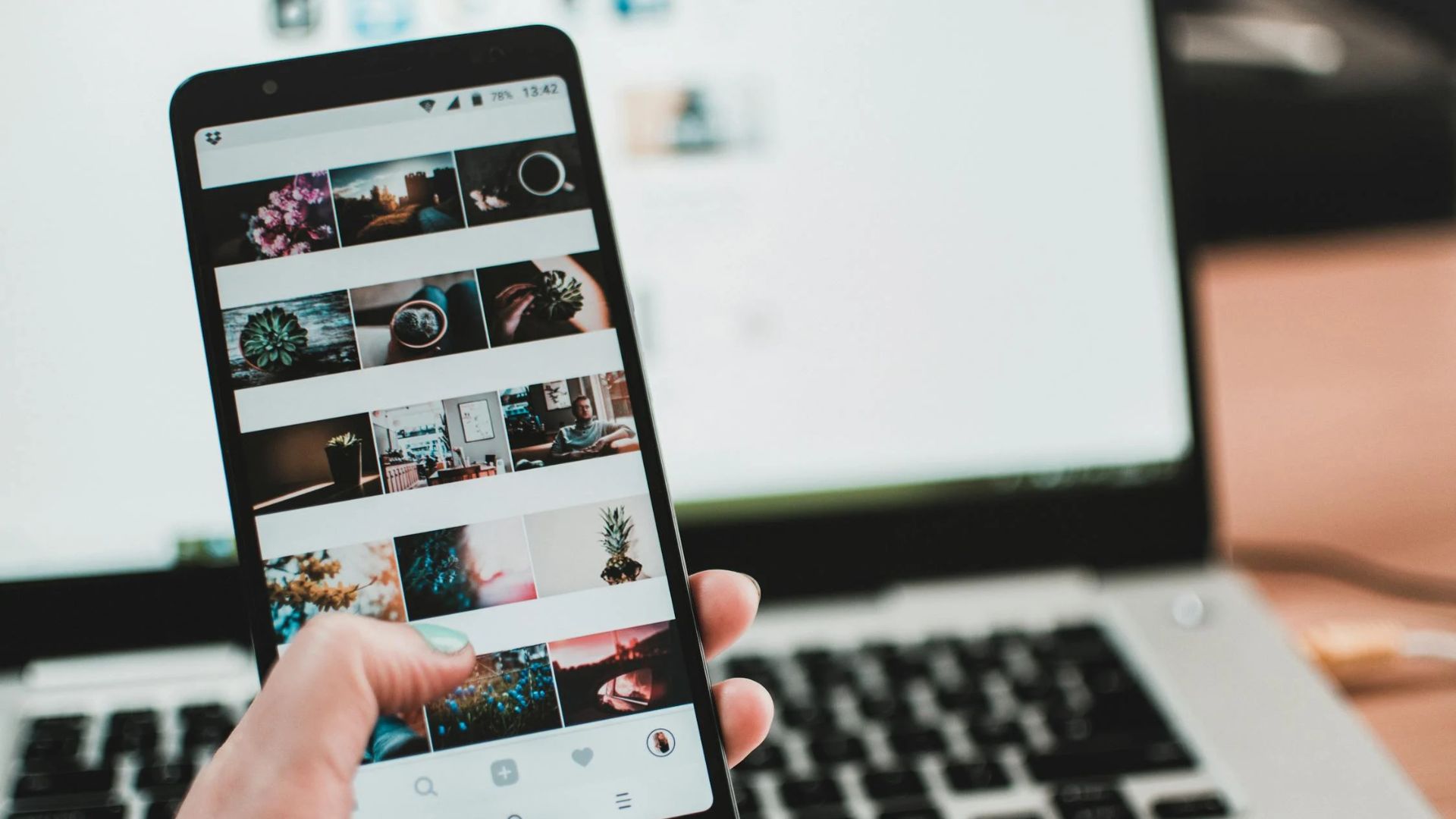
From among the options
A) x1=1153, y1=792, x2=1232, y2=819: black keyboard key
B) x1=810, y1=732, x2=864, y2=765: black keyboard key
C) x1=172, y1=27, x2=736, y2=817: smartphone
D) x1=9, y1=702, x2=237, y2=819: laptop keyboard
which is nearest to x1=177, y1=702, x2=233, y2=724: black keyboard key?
x1=9, y1=702, x2=237, y2=819: laptop keyboard

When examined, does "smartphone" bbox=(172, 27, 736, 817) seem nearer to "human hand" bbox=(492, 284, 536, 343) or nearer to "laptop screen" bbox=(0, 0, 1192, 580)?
"human hand" bbox=(492, 284, 536, 343)

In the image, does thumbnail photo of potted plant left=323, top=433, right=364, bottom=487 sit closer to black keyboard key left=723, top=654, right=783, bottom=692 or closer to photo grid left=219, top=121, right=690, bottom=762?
photo grid left=219, top=121, right=690, bottom=762

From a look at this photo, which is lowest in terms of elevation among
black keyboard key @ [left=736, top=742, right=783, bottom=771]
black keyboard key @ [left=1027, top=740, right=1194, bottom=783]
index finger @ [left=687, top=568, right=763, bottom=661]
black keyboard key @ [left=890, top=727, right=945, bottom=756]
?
black keyboard key @ [left=1027, top=740, right=1194, bottom=783]

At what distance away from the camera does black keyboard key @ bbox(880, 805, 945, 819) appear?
330mm

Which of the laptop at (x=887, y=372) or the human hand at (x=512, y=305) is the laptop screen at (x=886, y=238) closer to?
the laptop at (x=887, y=372)

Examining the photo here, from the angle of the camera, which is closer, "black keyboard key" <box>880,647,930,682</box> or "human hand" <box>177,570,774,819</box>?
"human hand" <box>177,570,774,819</box>

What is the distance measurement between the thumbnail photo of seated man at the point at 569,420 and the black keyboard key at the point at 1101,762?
176 millimetres

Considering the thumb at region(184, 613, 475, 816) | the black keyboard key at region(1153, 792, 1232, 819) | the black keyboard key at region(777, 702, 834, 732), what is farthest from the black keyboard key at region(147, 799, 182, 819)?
the black keyboard key at region(1153, 792, 1232, 819)

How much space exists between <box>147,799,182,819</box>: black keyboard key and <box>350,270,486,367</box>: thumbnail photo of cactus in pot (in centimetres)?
16

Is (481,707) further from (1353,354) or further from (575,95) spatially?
(1353,354)

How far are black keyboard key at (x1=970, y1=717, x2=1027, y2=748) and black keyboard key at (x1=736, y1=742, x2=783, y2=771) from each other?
0.07 m

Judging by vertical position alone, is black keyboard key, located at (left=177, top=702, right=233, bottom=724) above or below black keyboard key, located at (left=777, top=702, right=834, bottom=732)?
above

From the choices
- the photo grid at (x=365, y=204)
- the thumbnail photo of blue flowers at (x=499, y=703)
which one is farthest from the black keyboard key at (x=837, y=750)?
the photo grid at (x=365, y=204)

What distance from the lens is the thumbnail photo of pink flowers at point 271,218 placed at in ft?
1.05
